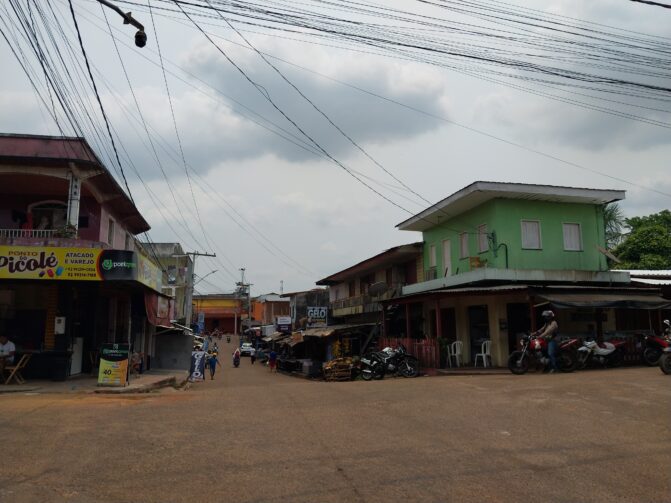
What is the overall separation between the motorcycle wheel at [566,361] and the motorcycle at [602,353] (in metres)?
0.38

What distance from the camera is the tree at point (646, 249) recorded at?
113 ft

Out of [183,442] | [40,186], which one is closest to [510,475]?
[183,442]

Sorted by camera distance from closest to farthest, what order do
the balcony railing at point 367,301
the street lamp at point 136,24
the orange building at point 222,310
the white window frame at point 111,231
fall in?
the street lamp at point 136,24 → the white window frame at point 111,231 → the balcony railing at point 367,301 → the orange building at point 222,310

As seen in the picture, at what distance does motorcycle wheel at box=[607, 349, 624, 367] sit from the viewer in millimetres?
18109

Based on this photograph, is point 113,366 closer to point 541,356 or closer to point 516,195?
point 541,356

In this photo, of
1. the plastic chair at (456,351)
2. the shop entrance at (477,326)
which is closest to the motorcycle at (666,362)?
the shop entrance at (477,326)

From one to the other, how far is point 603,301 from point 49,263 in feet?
55.8

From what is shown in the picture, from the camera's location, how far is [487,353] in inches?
838

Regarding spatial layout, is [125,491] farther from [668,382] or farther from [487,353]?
[487,353]

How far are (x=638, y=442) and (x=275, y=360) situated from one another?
29741 mm

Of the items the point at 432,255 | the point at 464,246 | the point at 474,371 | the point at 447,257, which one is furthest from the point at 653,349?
the point at 432,255

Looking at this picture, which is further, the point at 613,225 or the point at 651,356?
the point at 613,225

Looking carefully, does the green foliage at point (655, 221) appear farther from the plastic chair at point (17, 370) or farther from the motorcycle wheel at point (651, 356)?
the plastic chair at point (17, 370)

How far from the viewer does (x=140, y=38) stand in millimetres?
9062
